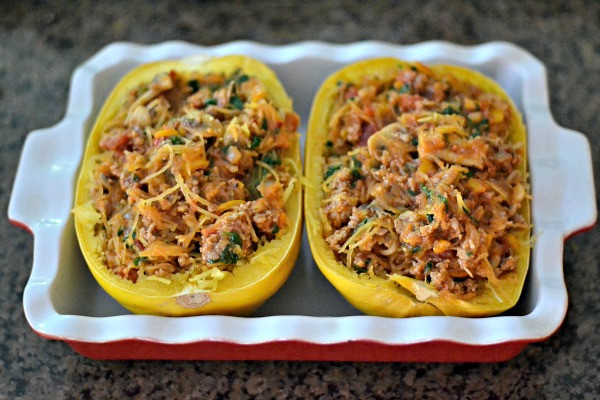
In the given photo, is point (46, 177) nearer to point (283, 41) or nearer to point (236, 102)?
point (236, 102)

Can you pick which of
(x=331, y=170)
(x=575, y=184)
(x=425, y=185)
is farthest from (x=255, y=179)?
(x=575, y=184)

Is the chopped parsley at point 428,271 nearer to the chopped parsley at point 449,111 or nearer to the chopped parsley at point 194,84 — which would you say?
the chopped parsley at point 449,111

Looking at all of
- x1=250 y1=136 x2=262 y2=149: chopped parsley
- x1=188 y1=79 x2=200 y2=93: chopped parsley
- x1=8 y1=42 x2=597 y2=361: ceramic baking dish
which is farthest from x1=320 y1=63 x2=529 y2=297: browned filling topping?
x1=188 y1=79 x2=200 y2=93: chopped parsley

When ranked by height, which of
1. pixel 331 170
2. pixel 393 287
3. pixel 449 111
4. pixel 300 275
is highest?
pixel 449 111

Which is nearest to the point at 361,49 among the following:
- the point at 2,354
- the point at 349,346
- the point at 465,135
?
the point at 465,135

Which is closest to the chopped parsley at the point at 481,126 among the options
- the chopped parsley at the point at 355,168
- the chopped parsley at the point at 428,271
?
the chopped parsley at the point at 355,168

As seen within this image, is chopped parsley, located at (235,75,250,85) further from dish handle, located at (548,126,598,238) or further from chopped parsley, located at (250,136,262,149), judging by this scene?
dish handle, located at (548,126,598,238)
